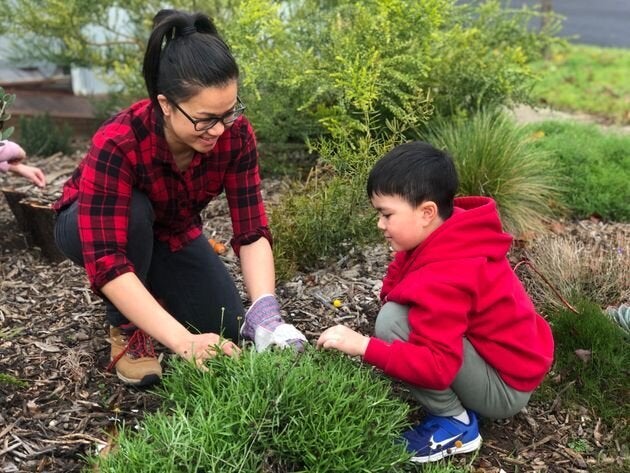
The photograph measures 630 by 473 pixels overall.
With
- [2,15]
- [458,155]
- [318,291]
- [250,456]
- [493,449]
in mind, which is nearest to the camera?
[250,456]

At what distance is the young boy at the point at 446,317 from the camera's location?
2.01 meters

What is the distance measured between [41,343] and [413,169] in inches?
66.8

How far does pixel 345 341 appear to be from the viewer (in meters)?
2.09

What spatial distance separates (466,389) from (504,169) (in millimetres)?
2084

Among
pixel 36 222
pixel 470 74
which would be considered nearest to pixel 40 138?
pixel 36 222

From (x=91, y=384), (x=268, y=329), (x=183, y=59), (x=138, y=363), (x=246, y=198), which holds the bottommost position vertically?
(x=91, y=384)

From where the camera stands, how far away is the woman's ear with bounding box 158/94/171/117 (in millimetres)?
2174

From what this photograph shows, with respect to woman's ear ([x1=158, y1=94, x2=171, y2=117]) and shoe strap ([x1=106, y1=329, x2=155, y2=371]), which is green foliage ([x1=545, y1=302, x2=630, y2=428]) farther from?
woman's ear ([x1=158, y1=94, x2=171, y2=117])

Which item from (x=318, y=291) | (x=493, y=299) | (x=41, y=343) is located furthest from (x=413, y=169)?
(x=41, y=343)

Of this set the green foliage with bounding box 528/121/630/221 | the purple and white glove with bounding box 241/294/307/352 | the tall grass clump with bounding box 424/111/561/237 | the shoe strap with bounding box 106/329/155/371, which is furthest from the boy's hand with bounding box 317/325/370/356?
the green foliage with bounding box 528/121/630/221

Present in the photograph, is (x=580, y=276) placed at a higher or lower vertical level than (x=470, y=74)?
lower

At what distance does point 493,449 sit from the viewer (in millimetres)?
2373

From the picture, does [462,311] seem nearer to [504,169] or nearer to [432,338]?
[432,338]

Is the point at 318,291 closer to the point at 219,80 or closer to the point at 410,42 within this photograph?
the point at 219,80
